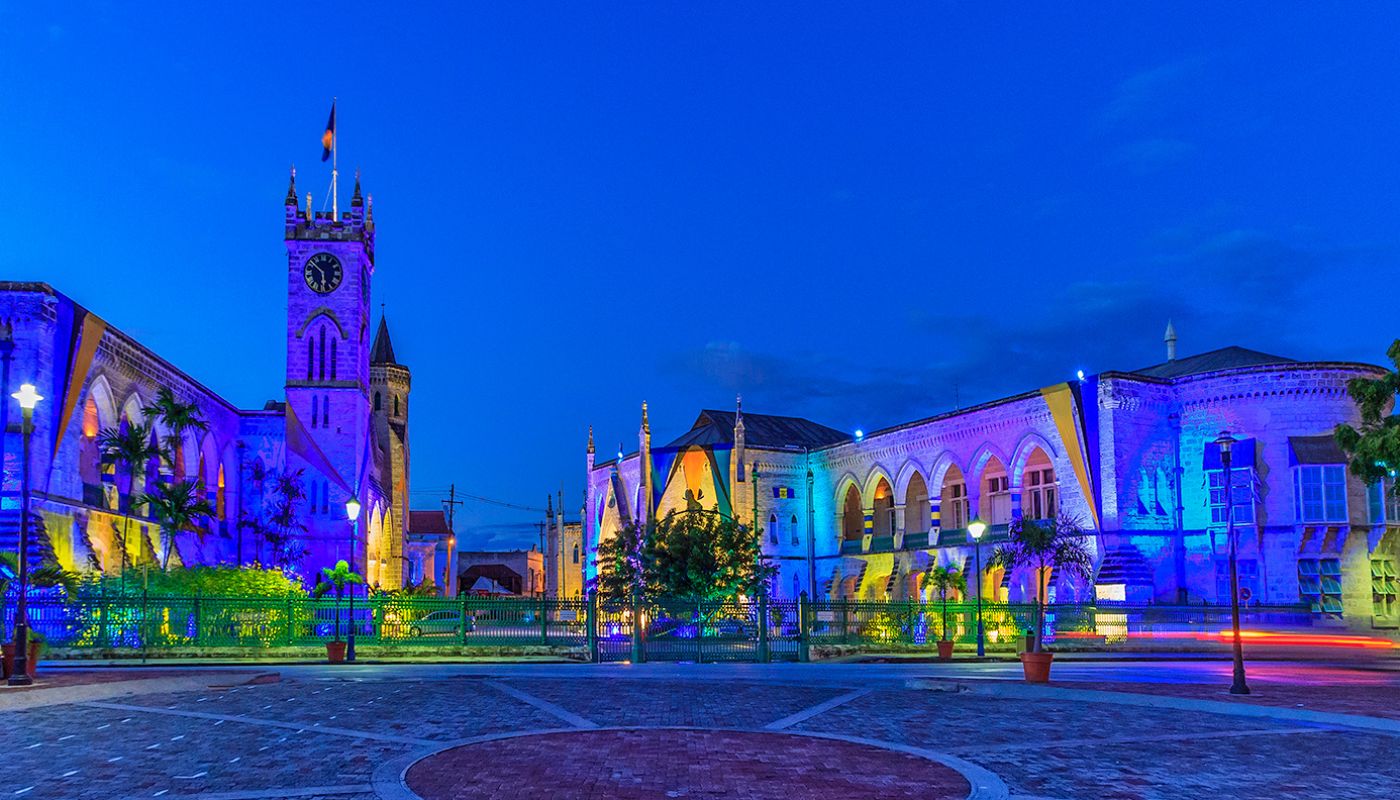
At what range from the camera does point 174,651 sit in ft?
92.7

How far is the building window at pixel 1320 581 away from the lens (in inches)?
1686

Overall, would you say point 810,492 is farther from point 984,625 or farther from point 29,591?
point 29,591

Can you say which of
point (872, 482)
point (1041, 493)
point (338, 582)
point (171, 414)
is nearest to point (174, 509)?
point (171, 414)

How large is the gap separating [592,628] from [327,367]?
3635 cm

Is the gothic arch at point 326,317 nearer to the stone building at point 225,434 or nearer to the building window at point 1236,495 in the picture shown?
the stone building at point 225,434

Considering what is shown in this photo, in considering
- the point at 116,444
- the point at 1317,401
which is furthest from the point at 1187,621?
the point at 116,444

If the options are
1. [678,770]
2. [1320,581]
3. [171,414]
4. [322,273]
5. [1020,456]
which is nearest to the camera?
[678,770]

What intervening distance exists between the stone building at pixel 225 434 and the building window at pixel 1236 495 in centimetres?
3145

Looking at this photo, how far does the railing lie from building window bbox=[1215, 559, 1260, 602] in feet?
42.2

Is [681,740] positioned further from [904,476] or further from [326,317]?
[326,317]

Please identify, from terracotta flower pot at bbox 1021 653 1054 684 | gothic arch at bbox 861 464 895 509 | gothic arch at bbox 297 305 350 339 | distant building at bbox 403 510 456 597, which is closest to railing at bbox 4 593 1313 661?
terracotta flower pot at bbox 1021 653 1054 684

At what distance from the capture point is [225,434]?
56.2 metres

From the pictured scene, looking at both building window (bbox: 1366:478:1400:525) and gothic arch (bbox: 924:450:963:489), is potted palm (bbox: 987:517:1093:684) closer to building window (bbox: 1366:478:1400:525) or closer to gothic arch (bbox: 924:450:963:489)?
gothic arch (bbox: 924:450:963:489)

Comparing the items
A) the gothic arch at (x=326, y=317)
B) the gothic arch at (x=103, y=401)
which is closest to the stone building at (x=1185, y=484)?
the gothic arch at (x=103, y=401)
